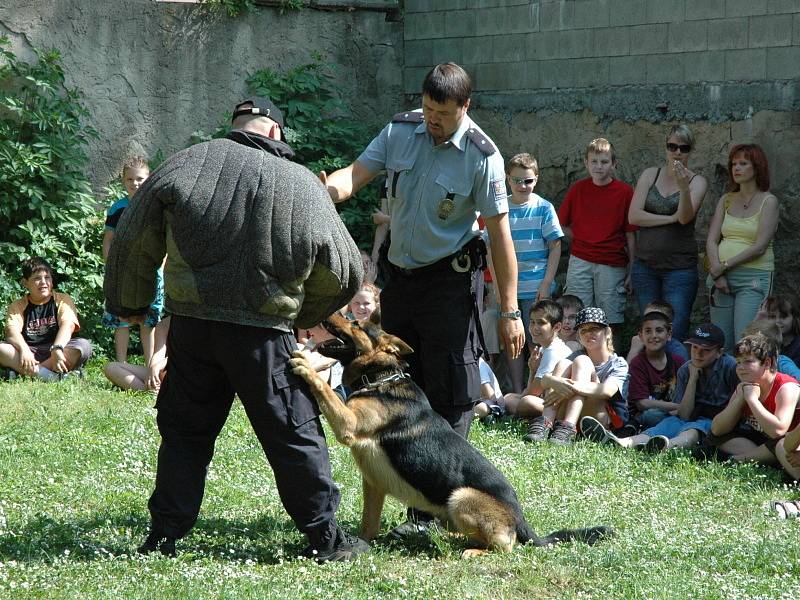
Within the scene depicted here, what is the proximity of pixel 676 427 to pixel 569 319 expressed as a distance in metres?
1.59

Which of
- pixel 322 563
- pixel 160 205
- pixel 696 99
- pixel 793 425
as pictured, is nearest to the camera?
pixel 160 205

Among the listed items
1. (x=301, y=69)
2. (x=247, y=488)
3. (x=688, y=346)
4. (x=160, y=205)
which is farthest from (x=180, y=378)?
(x=301, y=69)

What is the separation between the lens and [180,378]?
4766mm

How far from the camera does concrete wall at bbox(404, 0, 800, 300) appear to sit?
921 cm

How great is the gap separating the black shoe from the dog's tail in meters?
1.66

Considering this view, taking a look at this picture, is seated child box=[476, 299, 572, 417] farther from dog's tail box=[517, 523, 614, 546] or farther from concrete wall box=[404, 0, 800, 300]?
dog's tail box=[517, 523, 614, 546]

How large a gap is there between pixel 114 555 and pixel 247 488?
1310 mm

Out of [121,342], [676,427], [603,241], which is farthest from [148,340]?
[676,427]

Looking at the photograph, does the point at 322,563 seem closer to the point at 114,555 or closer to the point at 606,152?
the point at 114,555

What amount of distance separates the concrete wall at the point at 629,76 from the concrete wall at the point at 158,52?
4.38 feet

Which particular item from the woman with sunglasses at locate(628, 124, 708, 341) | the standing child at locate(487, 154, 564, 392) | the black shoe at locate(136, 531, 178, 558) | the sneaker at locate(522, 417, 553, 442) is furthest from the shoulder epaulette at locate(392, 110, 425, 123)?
the woman with sunglasses at locate(628, 124, 708, 341)

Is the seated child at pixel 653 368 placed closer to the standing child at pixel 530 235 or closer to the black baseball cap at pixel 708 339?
the black baseball cap at pixel 708 339

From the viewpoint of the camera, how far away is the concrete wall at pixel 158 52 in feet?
35.0

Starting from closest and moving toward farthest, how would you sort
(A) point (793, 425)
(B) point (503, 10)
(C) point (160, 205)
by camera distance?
(C) point (160, 205) < (A) point (793, 425) < (B) point (503, 10)
